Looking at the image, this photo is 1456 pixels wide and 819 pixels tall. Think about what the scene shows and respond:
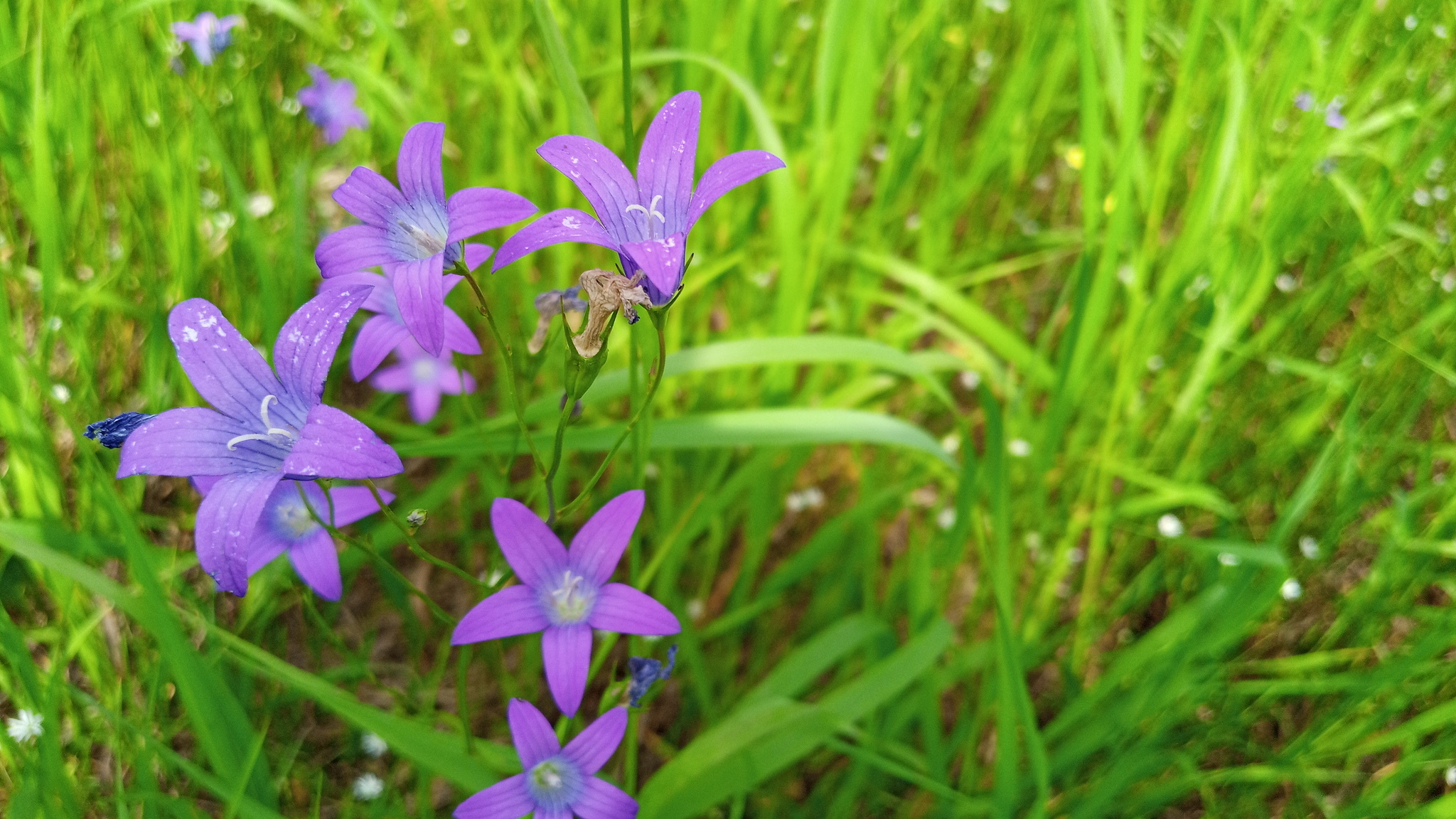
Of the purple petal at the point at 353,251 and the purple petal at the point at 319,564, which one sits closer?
the purple petal at the point at 353,251

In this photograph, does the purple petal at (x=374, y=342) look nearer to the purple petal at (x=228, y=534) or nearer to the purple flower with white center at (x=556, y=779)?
the purple petal at (x=228, y=534)

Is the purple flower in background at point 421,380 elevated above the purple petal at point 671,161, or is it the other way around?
the purple petal at point 671,161

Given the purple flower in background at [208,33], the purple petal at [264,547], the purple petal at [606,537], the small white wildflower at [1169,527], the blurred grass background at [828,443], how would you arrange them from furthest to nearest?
the small white wildflower at [1169,527]
the purple flower in background at [208,33]
the blurred grass background at [828,443]
the purple petal at [264,547]
the purple petal at [606,537]

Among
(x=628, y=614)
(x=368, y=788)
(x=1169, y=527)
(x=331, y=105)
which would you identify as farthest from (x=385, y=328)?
(x=1169, y=527)

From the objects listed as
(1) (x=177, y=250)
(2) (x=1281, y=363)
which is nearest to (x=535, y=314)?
(1) (x=177, y=250)

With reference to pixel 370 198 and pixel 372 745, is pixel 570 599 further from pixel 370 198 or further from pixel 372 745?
pixel 372 745

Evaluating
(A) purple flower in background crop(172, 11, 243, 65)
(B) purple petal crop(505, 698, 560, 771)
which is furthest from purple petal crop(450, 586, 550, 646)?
(A) purple flower in background crop(172, 11, 243, 65)

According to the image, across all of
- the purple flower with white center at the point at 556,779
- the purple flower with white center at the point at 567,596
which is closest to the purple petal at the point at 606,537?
the purple flower with white center at the point at 567,596

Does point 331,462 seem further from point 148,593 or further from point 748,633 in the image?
point 748,633
